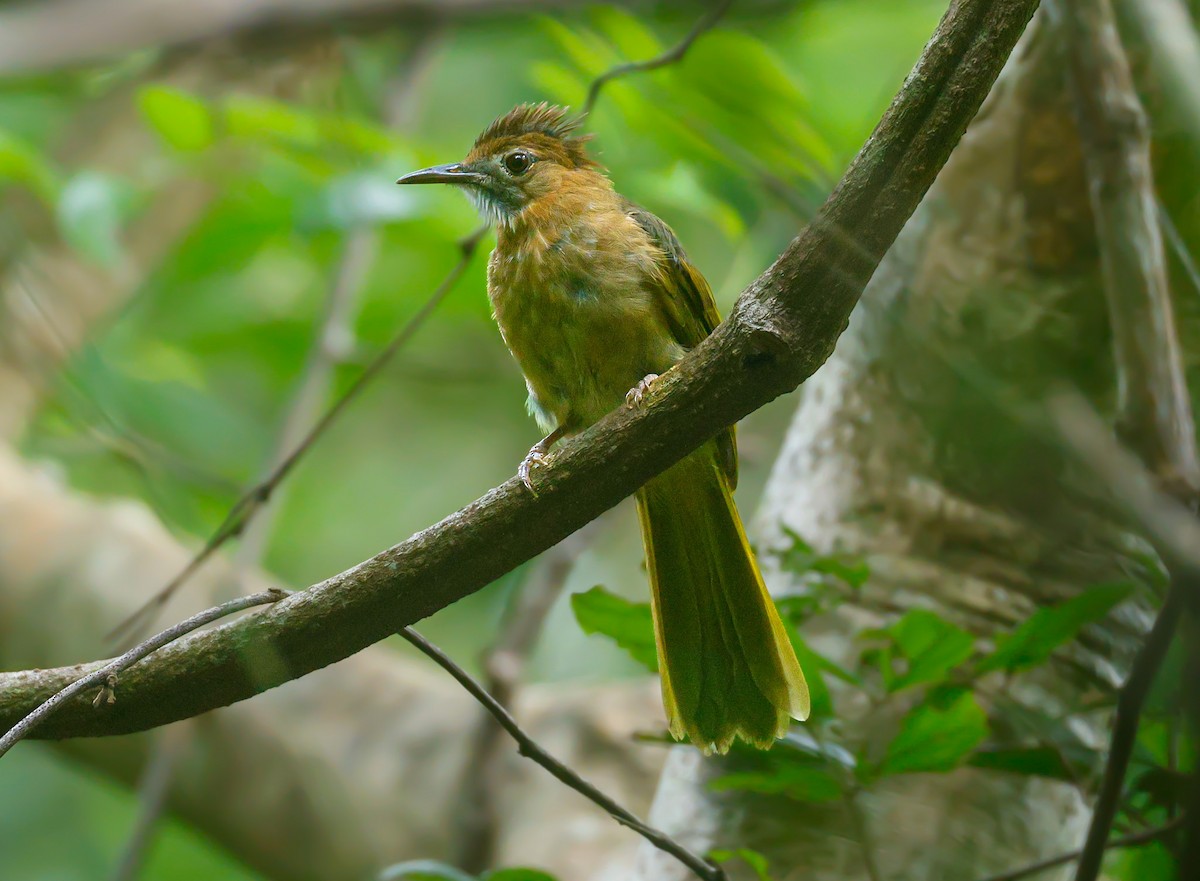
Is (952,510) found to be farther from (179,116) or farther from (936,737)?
(179,116)

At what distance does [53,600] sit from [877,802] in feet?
12.1

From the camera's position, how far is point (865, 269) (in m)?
1.66

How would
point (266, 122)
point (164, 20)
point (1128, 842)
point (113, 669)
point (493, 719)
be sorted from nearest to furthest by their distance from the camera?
point (113, 669) → point (1128, 842) → point (266, 122) → point (493, 719) → point (164, 20)

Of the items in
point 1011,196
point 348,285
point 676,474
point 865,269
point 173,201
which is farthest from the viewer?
point 173,201

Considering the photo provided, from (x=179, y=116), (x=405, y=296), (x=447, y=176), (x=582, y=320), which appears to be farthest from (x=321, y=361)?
(x=582, y=320)

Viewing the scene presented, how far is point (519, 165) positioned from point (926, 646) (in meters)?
1.71

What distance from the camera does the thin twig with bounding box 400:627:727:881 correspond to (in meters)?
1.93

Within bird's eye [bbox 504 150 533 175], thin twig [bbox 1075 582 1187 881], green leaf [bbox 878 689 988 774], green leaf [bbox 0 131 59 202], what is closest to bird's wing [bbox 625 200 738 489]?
bird's eye [bbox 504 150 533 175]

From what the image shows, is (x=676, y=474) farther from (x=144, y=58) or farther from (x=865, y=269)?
(x=144, y=58)

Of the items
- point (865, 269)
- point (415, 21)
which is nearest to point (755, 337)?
point (865, 269)

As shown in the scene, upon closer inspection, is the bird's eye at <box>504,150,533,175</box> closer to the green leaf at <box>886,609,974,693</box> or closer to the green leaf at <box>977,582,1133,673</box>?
the green leaf at <box>886,609,974,693</box>

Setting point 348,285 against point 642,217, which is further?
point 348,285

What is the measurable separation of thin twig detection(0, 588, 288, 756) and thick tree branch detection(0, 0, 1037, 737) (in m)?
0.03

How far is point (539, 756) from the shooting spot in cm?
196
